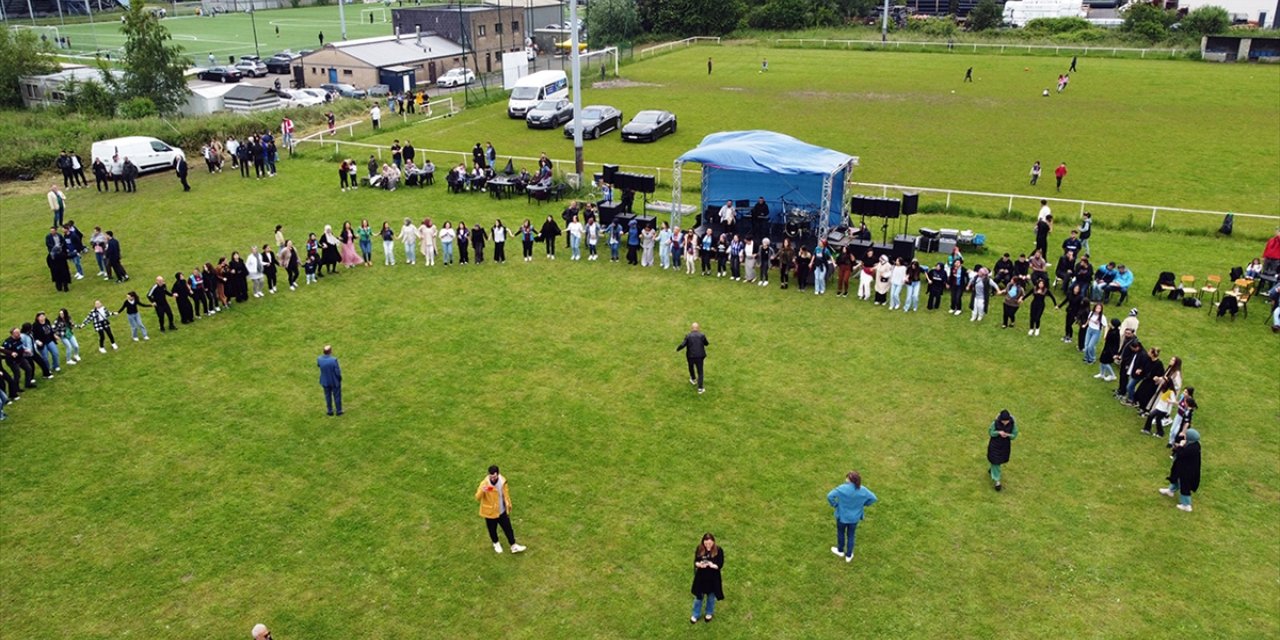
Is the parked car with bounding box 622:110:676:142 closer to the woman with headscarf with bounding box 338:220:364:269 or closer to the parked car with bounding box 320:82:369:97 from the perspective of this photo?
the woman with headscarf with bounding box 338:220:364:269

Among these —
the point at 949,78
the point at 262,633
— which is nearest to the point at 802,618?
the point at 262,633

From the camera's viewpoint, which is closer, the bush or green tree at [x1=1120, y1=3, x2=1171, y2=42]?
the bush

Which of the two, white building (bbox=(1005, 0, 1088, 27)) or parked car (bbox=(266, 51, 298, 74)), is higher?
white building (bbox=(1005, 0, 1088, 27))

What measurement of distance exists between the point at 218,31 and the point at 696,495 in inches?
3830

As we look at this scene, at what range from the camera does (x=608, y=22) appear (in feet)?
232

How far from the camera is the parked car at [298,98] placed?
48856mm

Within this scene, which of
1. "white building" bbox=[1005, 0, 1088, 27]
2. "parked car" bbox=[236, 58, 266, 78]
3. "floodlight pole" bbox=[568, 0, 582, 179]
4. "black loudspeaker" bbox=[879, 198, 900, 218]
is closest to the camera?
"black loudspeaker" bbox=[879, 198, 900, 218]

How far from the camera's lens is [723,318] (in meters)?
19.4

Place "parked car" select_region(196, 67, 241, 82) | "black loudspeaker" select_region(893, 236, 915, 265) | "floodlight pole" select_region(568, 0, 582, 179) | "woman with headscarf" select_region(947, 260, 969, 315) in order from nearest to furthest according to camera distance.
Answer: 1. "woman with headscarf" select_region(947, 260, 969, 315)
2. "black loudspeaker" select_region(893, 236, 915, 265)
3. "floodlight pole" select_region(568, 0, 582, 179)
4. "parked car" select_region(196, 67, 241, 82)

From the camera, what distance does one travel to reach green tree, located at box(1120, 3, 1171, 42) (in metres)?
65.8

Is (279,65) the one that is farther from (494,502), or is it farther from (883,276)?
(494,502)

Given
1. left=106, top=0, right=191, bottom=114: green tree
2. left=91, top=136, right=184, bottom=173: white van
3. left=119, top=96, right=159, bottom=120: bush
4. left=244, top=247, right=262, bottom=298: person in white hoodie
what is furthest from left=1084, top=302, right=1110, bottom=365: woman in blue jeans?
left=106, top=0, right=191, bottom=114: green tree

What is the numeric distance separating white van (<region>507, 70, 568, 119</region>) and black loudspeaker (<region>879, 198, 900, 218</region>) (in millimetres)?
22746

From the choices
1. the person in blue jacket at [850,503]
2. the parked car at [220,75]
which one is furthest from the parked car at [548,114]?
the parked car at [220,75]
